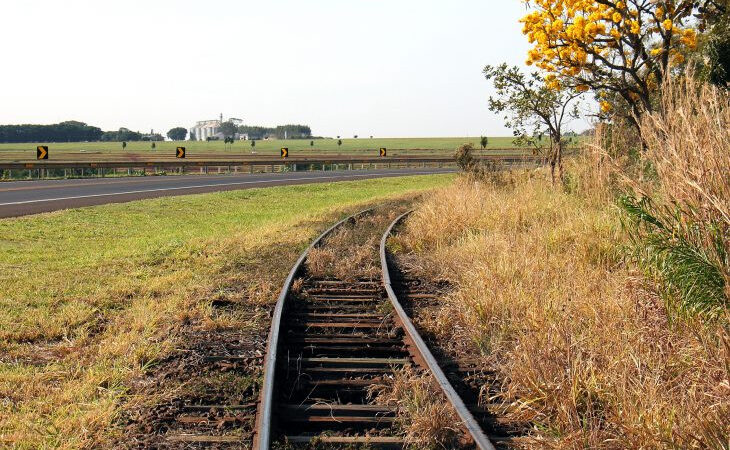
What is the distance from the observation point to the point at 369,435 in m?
4.82

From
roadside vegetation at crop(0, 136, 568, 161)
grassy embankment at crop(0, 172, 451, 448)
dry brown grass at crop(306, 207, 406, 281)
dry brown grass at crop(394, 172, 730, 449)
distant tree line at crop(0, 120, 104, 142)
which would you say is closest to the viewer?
dry brown grass at crop(394, 172, 730, 449)

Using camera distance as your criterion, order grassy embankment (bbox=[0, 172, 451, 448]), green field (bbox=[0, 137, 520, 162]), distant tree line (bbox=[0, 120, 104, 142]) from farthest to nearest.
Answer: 1. distant tree line (bbox=[0, 120, 104, 142])
2. green field (bbox=[0, 137, 520, 162])
3. grassy embankment (bbox=[0, 172, 451, 448])

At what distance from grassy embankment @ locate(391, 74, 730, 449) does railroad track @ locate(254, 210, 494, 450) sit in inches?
19.2

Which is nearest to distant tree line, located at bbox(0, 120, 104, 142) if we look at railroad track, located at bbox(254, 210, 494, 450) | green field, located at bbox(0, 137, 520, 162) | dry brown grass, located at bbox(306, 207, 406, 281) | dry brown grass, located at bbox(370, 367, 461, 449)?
green field, located at bbox(0, 137, 520, 162)

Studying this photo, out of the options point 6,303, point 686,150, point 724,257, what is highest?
point 686,150

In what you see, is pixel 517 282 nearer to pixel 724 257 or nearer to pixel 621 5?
pixel 724 257

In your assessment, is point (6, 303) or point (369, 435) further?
point (6, 303)

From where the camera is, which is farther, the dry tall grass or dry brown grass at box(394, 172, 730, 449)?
the dry tall grass

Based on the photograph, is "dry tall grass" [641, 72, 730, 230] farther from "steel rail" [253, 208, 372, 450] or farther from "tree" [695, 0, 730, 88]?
"tree" [695, 0, 730, 88]

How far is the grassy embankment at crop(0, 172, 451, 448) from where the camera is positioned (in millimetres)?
5531

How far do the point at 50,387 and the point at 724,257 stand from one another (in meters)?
5.22

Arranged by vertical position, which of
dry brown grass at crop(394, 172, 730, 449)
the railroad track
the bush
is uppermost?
the bush

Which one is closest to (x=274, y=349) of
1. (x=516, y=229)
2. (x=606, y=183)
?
(x=516, y=229)

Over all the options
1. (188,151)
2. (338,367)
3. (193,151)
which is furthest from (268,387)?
(188,151)
